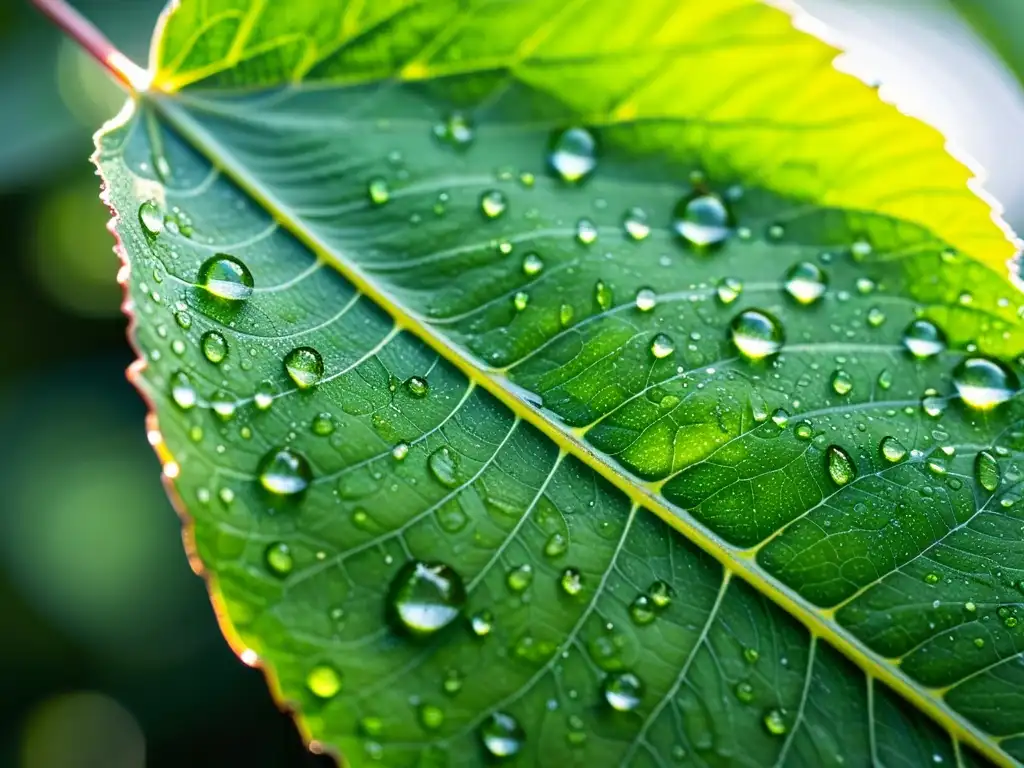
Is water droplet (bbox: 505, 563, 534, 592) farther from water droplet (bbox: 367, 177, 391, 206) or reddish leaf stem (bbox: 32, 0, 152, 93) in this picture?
reddish leaf stem (bbox: 32, 0, 152, 93)

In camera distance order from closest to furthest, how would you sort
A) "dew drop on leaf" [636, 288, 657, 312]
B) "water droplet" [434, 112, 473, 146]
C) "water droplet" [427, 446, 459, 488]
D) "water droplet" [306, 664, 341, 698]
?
"water droplet" [306, 664, 341, 698]
"water droplet" [427, 446, 459, 488]
"dew drop on leaf" [636, 288, 657, 312]
"water droplet" [434, 112, 473, 146]

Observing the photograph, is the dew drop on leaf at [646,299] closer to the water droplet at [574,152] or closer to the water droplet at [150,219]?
the water droplet at [574,152]

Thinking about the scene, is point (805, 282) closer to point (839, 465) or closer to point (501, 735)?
point (839, 465)

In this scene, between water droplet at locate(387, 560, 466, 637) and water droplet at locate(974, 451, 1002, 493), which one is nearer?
water droplet at locate(387, 560, 466, 637)

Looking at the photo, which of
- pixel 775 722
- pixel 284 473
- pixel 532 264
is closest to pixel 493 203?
pixel 532 264

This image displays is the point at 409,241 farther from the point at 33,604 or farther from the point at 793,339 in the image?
the point at 33,604

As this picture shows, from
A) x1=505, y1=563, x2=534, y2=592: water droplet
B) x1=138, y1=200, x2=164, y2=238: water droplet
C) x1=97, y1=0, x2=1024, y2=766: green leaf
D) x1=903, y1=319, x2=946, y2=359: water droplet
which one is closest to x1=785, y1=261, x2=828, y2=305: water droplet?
x1=97, y1=0, x2=1024, y2=766: green leaf

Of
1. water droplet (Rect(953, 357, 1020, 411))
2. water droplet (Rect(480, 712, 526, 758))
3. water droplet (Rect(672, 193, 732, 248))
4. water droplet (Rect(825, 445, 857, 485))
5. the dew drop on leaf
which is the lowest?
water droplet (Rect(480, 712, 526, 758))
